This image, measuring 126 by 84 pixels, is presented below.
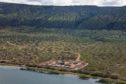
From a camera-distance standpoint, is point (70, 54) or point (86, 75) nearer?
point (86, 75)

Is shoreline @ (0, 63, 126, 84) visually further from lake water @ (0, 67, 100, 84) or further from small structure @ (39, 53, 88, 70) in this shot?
small structure @ (39, 53, 88, 70)

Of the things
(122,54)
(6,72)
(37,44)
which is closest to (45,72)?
(6,72)

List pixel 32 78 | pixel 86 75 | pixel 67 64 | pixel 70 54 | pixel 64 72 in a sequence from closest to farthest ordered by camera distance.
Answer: pixel 32 78 → pixel 86 75 → pixel 64 72 → pixel 67 64 → pixel 70 54

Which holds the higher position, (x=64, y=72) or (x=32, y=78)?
(x=64, y=72)

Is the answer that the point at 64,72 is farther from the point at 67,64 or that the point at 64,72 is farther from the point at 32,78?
the point at 32,78

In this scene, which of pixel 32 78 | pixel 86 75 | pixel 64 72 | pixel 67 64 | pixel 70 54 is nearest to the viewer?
pixel 32 78

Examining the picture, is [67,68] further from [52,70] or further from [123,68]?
[123,68]

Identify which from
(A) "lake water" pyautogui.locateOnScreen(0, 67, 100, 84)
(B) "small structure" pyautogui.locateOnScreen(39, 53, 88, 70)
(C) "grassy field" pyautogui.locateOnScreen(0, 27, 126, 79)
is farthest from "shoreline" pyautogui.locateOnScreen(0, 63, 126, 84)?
(B) "small structure" pyautogui.locateOnScreen(39, 53, 88, 70)

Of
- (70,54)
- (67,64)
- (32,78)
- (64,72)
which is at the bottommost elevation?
(32,78)

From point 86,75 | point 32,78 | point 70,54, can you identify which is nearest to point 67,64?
point 86,75
